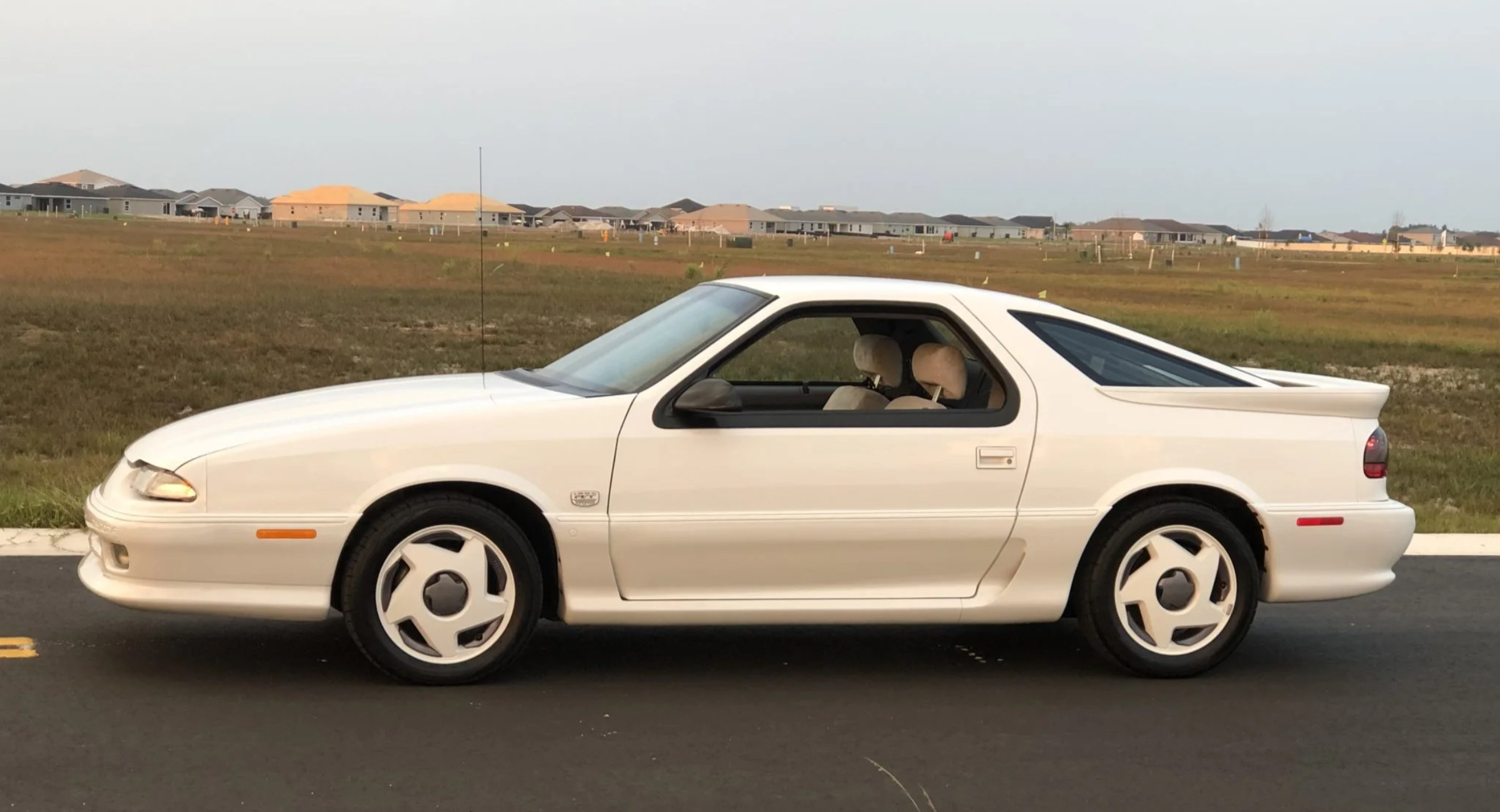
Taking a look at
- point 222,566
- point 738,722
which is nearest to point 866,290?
point 738,722

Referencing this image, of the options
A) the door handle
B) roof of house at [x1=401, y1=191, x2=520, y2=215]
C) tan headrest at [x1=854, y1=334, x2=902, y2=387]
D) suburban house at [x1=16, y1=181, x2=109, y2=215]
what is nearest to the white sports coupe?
the door handle

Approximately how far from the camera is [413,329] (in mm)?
23281

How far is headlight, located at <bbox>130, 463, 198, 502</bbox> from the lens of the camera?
4996 mm

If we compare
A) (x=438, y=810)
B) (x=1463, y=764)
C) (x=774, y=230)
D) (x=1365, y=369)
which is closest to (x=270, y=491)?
(x=438, y=810)

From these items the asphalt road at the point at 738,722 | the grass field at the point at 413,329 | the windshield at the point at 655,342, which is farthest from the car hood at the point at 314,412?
the grass field at the point at 413,329

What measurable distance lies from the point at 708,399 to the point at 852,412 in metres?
0.61

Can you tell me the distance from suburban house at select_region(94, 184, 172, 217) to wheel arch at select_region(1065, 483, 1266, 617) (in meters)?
169

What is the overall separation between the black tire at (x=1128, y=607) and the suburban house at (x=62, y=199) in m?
163

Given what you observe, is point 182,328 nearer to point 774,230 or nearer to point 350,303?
point 350,303

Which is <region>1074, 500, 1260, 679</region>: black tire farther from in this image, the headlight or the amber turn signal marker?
the headlight

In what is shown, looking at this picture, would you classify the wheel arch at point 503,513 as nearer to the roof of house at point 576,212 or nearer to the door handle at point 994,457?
the door handle at point 994,457

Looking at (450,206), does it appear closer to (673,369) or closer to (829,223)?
(829,223)

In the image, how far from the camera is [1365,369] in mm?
22141

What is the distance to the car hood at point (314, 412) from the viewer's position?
5.12 meters
